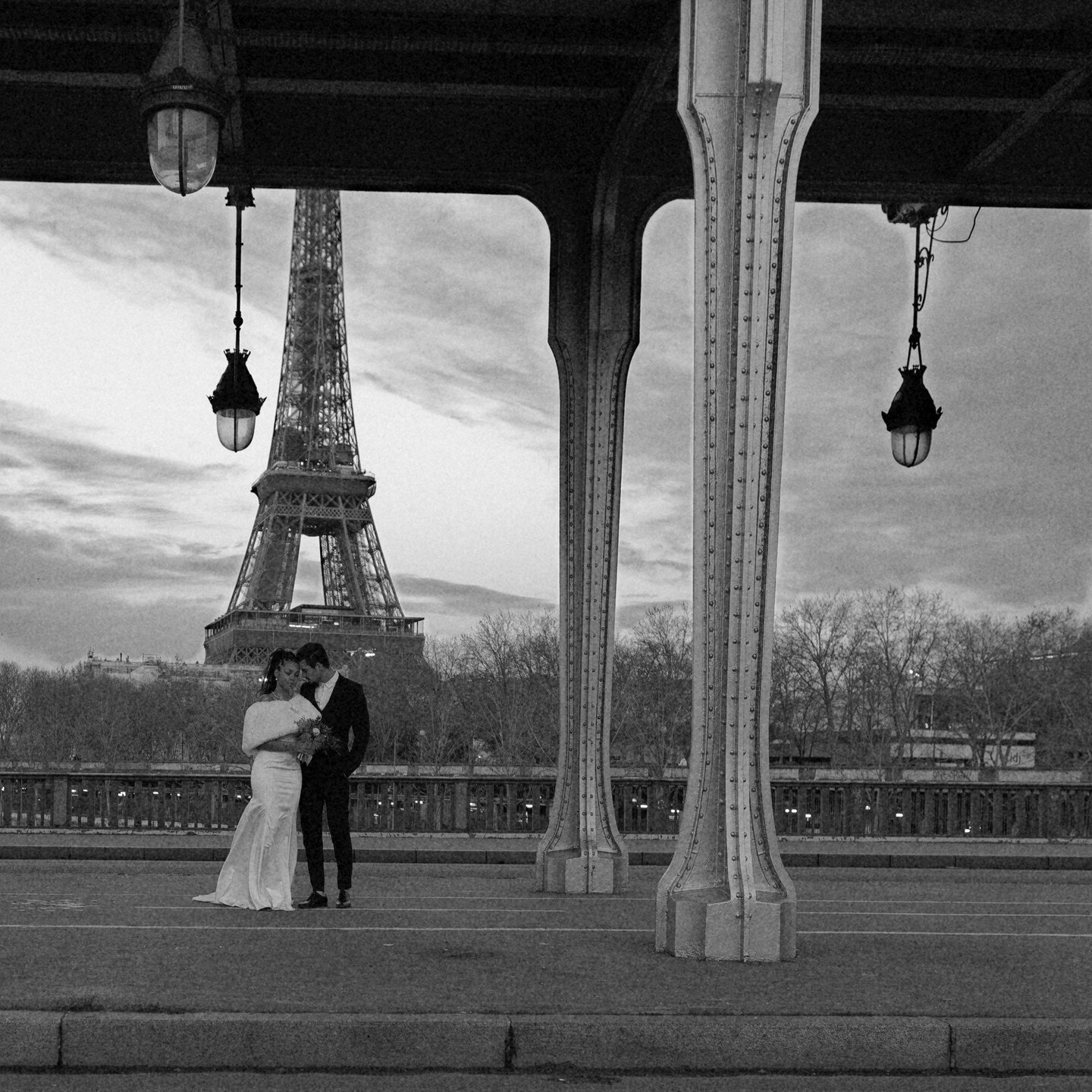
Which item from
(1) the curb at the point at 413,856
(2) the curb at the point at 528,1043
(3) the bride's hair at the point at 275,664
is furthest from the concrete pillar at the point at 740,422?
(1) the curb at the point at 413,856

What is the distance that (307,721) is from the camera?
11.7 metres

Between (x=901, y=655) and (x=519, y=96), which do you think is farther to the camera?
(x=901, y=655)

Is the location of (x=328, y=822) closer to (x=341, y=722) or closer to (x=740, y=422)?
(x=341, y=722)

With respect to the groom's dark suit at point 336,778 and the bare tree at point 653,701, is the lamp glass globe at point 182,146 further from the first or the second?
the bare tree at point 653,701

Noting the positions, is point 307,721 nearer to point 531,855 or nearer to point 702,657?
point 702,657

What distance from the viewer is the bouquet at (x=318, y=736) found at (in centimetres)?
1168

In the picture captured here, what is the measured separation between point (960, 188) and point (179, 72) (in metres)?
6.95

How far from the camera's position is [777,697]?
246 feet

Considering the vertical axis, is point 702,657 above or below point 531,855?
above

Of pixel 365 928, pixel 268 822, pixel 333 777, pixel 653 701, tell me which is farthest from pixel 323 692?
pixel 653 701

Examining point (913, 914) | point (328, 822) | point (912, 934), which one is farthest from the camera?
point (913, 914)

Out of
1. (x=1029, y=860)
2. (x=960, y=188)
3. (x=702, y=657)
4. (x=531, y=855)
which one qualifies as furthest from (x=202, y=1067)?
(x=1029, y=860)

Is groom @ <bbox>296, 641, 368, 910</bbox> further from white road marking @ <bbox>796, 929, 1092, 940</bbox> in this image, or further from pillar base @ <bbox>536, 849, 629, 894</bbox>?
white road marking @ <bbox>796, 929, 1092, 940</bbox>

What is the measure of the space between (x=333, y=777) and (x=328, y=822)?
31cm
